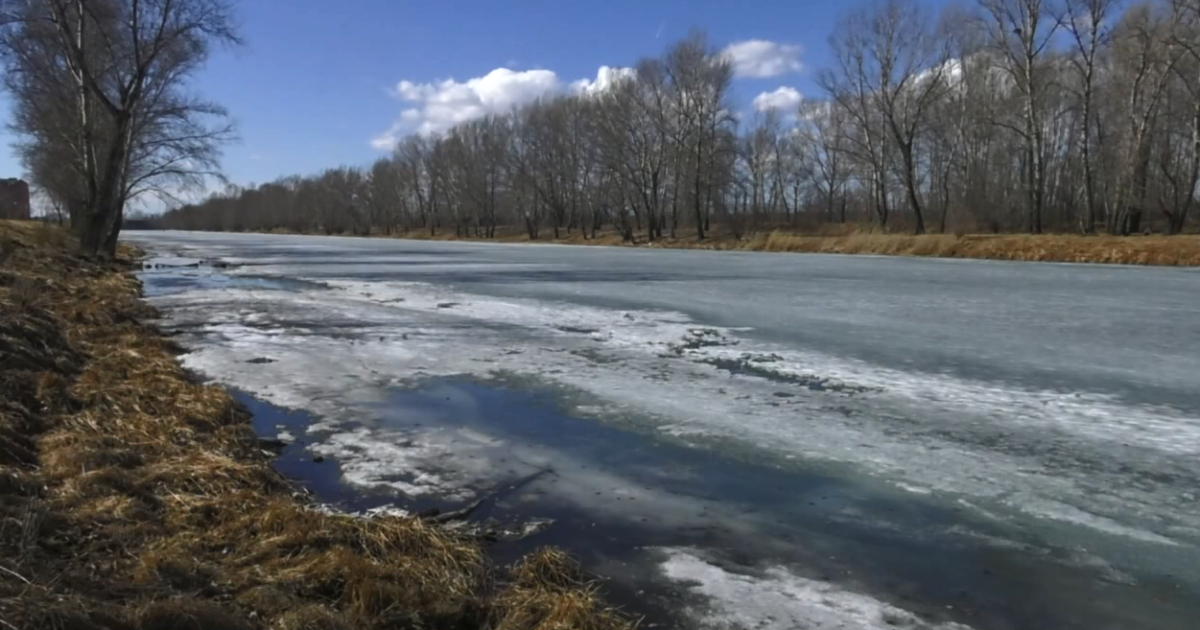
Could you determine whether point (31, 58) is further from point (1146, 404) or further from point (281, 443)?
point (1146, 404)

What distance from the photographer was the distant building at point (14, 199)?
210ft

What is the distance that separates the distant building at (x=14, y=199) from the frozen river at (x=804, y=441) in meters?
66.1

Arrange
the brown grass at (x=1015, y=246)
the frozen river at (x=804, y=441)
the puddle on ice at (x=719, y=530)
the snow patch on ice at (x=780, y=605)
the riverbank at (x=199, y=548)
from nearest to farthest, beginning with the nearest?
the riverbank at (x=199, y=548) → the snow patch on ice at (x=780, y=605) → the puddle on ice at (x=719, y=530) → the frozen river at (x=804, y=441) → the brown grass at (x=1015, y=246)

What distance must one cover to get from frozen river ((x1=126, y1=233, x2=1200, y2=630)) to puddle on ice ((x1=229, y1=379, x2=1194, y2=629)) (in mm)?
16

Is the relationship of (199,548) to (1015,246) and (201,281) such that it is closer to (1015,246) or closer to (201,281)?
(201,281)

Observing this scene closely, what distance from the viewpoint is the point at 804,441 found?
5371 mm

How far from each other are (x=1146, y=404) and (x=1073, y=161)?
46866 mm

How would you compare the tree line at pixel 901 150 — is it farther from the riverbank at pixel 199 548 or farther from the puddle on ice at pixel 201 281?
the riverbank at pixel 199 548

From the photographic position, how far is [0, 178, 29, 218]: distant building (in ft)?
210

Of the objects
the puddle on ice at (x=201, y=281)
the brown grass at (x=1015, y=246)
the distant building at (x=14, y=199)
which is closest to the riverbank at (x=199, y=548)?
the puddle on ice at (x=201, y=281)

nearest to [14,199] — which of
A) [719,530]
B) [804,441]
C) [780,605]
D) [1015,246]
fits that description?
[1015,246]

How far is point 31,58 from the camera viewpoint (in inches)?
823

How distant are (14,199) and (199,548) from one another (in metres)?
86.4

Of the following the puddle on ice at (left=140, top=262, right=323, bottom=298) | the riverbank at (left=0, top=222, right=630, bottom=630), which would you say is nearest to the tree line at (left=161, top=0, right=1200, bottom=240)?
the puddle on ice at (left=140, top=262, right=323, bottom=298)
